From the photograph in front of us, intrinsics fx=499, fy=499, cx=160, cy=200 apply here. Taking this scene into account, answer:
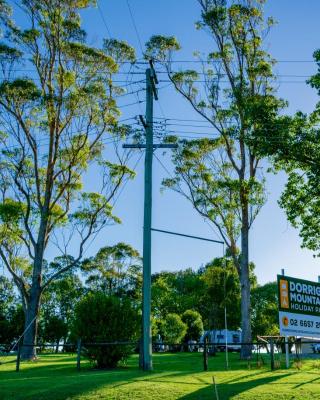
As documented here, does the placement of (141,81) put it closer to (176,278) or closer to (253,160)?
(253,160)

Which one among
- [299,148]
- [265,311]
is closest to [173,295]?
[265,311]

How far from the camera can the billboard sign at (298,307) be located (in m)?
17.2

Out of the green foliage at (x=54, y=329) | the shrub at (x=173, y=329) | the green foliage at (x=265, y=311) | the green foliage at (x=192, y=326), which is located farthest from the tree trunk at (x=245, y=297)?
the green foliage at (x=54, y=329)

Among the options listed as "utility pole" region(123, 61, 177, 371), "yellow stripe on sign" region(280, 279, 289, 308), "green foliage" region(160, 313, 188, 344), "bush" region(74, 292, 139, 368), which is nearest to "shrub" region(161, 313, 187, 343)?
"green foliage" region(160, 313, 188, 344)

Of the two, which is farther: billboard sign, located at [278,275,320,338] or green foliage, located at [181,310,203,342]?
green foliage, located at [181,310,203,342]

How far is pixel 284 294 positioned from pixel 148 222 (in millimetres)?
5498

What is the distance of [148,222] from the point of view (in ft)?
53.2

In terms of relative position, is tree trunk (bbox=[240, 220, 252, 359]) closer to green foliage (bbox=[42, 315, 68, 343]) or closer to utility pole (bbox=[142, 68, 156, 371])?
utility pole (bbox=[142, 68, 156, 371])

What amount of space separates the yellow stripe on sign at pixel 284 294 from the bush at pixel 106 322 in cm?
555

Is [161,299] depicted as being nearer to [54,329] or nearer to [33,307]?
[54,329]

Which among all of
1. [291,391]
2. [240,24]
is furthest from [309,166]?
[291,391]

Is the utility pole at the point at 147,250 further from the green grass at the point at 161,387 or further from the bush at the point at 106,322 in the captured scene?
the bush at the point at 106,322

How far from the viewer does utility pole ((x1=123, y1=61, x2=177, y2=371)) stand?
15.6 meters

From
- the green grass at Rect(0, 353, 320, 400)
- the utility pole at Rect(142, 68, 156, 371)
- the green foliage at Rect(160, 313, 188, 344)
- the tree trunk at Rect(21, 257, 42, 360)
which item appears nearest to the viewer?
the green grass at Rect(0, 353, 320, 400)
